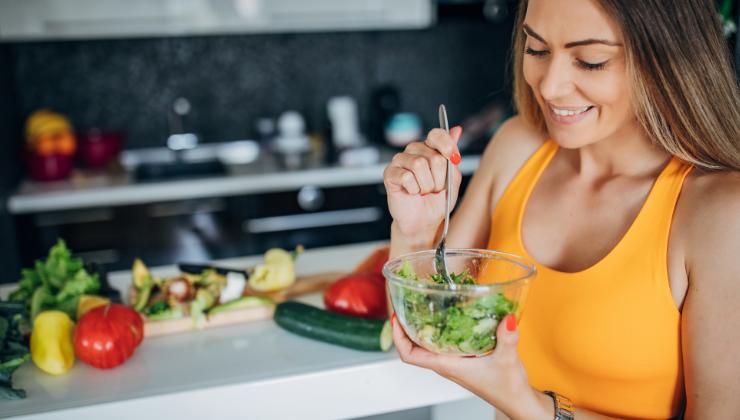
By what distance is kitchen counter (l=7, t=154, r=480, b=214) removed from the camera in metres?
2.75

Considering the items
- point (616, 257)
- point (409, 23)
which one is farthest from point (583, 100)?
point (409, 23)

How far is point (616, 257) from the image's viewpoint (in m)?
1.15

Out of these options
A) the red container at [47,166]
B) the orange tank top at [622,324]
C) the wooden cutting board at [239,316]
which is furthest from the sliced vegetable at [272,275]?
the red container at [47,166]

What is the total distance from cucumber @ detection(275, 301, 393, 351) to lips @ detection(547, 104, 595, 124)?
1.57ft

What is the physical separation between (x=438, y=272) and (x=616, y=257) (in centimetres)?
29

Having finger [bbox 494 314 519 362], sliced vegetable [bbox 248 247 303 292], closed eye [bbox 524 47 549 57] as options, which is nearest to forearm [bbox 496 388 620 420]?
finger [bbox 494 314 519 362]

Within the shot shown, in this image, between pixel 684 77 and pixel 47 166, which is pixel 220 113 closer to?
pixel 47 166

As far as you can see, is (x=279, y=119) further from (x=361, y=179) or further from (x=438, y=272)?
(x=438, y=272)

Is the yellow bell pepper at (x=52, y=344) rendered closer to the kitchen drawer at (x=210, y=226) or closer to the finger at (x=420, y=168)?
the finger at (x=420, y=168)

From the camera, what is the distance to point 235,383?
4.10 feet

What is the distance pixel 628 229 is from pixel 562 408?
0.31 metres

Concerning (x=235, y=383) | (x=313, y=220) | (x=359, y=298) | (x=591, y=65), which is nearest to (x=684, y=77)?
(x=591, y=65)

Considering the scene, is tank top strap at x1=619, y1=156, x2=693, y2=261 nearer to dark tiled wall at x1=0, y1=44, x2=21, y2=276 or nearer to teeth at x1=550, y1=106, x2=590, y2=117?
teeth at x1=550, y1=106, x2=590, y2=117

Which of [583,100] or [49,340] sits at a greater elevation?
[583,100]
